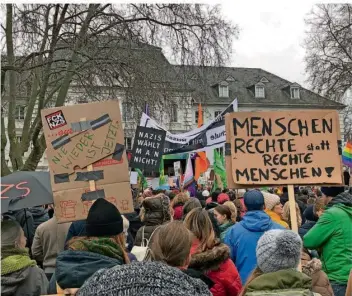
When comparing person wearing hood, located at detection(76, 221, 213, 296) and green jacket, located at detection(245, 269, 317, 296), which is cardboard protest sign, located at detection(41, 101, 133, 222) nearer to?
green jacket, located at detection(245, 269, 317, 296)

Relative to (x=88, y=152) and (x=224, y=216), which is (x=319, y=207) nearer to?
(x=224, y=216)

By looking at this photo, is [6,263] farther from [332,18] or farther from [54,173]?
[332,18]

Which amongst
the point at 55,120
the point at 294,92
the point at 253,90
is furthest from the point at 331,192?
the point at 294,92

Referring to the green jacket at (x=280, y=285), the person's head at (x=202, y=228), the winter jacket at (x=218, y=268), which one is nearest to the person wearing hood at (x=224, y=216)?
the person's head at (x=202, y=228)

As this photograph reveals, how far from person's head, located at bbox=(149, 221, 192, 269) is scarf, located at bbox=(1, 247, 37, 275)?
1006 mm

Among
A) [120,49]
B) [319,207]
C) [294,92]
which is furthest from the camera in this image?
[294,92]

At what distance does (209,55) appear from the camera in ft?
53.3

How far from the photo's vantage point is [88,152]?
15.5 ft

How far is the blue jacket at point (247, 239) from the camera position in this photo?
4.63 metres

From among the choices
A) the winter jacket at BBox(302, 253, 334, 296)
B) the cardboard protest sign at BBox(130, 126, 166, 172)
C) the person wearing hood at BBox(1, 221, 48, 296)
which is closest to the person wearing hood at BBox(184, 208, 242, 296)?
the winter jacket at BBox(302, 253, 334, 296)

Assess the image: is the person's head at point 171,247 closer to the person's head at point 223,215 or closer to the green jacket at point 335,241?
the green jacket at point 335,241

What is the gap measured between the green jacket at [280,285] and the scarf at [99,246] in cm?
74

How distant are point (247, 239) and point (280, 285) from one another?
1823 millimetres

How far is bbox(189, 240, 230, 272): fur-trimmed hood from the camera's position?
376 cm
